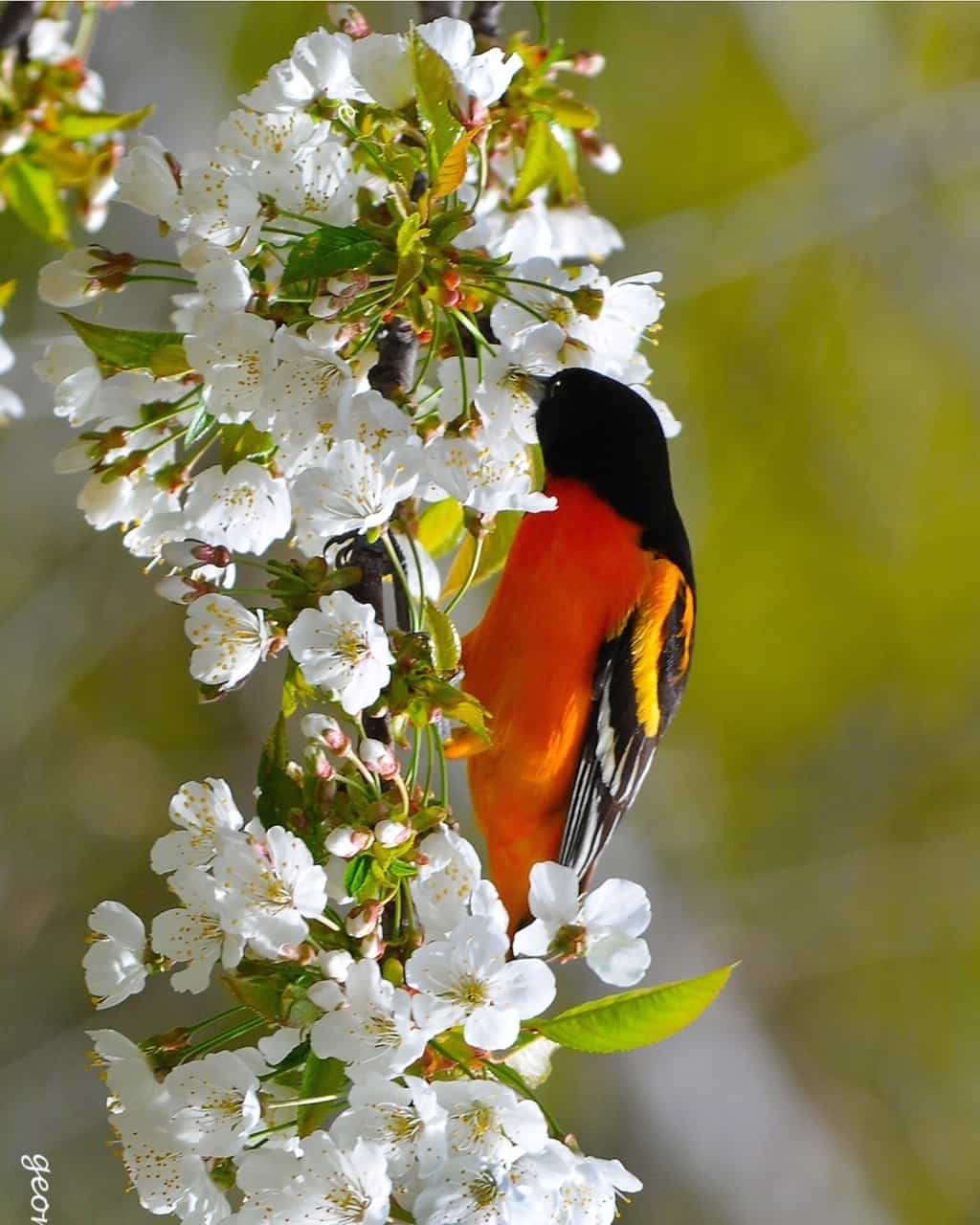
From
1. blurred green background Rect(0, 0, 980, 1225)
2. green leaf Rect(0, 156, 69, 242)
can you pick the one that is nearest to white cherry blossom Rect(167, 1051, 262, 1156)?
green leaf Rect(0, 156, 69, 242)

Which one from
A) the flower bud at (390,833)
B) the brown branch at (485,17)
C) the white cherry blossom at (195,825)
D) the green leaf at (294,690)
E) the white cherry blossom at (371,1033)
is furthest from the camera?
the brown branch at (485,17)

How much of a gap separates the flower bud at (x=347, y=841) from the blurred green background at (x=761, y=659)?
483 centimetres

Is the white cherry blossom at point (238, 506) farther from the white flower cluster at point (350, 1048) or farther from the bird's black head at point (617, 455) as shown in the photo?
the bird's black head at point (617, 455)

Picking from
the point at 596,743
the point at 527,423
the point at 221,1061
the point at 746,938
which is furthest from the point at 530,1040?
the point at 746,938

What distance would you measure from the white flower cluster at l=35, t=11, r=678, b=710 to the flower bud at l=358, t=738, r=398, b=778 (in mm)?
65

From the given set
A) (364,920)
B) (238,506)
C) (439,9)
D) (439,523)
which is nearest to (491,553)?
(439,523)

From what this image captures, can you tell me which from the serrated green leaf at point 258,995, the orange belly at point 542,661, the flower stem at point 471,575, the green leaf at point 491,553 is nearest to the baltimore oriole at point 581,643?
the orange belly at point 542,661

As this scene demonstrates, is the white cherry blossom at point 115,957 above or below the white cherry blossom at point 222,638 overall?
below

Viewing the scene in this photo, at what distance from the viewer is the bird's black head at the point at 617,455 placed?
10.2 ft

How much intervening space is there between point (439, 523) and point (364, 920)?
2.78ft

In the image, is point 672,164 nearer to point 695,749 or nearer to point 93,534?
point 695,749

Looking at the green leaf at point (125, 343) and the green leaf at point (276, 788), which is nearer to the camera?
the green leaf at point (276, 788)

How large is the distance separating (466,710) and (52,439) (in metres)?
5.68

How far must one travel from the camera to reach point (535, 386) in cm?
195
